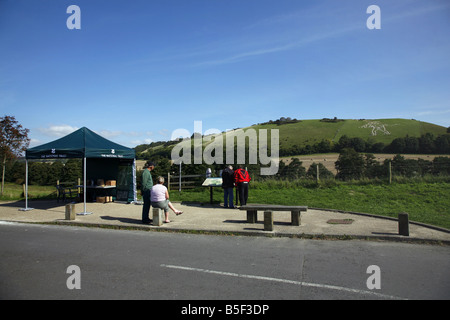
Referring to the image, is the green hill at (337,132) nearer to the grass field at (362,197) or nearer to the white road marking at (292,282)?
the grass field at (362,197)

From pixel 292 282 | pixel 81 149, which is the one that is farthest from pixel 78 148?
pixel 292 282

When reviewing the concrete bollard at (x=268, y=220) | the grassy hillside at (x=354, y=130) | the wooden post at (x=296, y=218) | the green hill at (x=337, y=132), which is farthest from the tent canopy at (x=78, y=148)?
the grassy hillside at (x=354, y=130)

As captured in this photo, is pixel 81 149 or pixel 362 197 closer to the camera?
pixel 81 149

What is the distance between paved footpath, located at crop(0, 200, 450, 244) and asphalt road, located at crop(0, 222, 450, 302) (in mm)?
484

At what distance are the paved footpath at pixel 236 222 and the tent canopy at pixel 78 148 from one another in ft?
7.70

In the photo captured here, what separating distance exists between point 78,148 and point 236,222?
292 inches

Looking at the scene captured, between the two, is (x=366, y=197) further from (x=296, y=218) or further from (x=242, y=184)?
(x=296, y=218)

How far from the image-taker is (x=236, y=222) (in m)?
11.0

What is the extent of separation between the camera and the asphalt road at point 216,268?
4.89m

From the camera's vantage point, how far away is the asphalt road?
4.89 m
